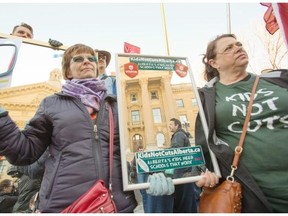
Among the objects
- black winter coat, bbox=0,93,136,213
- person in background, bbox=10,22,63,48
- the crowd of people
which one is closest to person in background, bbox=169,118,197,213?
the crowd of people

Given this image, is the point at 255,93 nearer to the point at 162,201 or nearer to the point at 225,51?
the point at 225,51

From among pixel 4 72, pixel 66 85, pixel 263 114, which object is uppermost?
pixel 4 72

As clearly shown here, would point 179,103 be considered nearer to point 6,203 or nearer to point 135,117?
point 135,117

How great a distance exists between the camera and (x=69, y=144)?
1277 mm

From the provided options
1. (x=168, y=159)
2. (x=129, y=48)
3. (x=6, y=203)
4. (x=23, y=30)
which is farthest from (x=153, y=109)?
(x=129, y=48)

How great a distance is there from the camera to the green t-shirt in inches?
49.5

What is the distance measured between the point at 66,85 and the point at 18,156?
1.89ft

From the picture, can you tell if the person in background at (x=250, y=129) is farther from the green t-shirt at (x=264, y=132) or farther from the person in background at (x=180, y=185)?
the person in background at (x=180, y=185)

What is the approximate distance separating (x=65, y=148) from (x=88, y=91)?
0.45 m

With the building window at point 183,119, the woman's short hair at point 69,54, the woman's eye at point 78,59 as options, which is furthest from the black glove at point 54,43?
the building window at point 183,119

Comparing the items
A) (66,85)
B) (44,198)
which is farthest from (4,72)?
(44,198)

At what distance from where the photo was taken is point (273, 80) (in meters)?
1.55

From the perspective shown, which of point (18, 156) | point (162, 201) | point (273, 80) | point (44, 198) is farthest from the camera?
point (162, 201)

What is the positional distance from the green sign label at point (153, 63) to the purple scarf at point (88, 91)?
377 millimetres
